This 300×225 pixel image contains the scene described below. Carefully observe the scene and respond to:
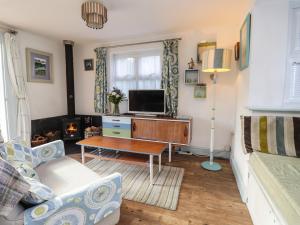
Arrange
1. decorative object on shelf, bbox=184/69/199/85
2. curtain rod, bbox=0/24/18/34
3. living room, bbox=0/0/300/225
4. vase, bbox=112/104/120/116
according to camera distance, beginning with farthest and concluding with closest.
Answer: vase, bbox=112/104/120/116 → decorative object on shelf, bbox=184/69/199/85 → curtain rod, bbox=0/24/18/34 → living room, bbox=0/0/300/225

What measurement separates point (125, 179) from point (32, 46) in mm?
3117

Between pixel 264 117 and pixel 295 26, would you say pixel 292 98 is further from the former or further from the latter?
pixel 295 26

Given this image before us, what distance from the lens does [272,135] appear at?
171 centimetres

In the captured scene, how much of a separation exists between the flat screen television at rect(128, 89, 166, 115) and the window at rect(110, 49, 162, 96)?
0.29 meters

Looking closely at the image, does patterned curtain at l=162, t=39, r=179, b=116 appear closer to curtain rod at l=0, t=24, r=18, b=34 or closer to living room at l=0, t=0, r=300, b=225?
living room at l=0, t=0, r=300, b=225

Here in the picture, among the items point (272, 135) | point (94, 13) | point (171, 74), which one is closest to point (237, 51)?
point (171, 74)

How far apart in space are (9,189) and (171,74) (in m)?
2.95

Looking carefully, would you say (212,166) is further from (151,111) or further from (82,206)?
(82,206)

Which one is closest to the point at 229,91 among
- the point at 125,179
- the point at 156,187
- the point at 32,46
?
the point at 156,187

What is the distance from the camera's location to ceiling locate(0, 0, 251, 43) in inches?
89.4

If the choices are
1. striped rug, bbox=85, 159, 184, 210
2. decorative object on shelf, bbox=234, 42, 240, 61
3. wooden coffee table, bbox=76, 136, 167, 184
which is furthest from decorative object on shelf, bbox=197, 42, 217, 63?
striped rug, bbox=85, 159, 184, 210

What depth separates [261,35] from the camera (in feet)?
5.75

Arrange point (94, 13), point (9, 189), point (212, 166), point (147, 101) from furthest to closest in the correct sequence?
point (147, 101) → point (212, 166) → point (94, 13) → point (9, 189)

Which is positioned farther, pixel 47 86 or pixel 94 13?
pixel 47 86
